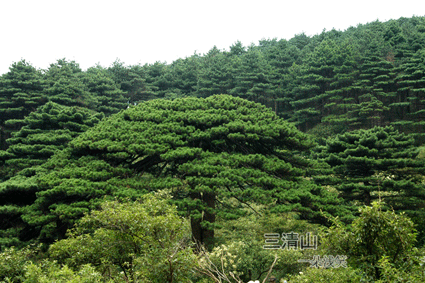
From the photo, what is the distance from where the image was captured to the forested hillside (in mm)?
5793

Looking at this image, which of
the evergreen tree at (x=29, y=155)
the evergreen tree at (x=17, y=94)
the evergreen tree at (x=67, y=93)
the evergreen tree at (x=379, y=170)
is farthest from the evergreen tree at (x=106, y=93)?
the evergreen tree at (x=379, y=170)

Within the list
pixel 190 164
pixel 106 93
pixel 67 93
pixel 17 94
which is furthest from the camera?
pixel 106 93

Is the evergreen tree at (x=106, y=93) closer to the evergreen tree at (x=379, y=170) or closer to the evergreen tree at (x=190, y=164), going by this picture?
the evergreen tree at (x=190, y=164)

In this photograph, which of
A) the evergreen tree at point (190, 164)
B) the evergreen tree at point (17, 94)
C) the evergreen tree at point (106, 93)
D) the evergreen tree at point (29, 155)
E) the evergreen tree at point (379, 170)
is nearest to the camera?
the evergreen tree at point (190, 164)

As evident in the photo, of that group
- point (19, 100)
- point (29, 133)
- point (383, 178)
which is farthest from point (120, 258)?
point (19, 100)

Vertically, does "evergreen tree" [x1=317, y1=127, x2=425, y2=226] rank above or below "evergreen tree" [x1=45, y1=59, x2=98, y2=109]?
below

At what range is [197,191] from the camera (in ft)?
35.6

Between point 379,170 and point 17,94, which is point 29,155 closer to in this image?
point 17,94

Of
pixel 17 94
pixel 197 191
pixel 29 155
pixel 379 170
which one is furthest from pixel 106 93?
pixel 379 170

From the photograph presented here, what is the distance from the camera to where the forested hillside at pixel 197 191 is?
579 cm

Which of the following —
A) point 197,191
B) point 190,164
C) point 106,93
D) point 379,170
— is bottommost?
point 197,191

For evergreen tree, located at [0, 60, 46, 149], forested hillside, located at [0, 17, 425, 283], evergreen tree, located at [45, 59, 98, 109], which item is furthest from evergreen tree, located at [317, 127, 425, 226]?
evergreen tree, located at [0, 60, 46, 149]

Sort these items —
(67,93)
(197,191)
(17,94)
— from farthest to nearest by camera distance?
(67,93) < (17,94) < (197,191)

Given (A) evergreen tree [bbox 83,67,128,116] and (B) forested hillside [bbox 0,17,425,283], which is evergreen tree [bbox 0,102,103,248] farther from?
(A) evergreen tree [bbox 83,67,128,116]
